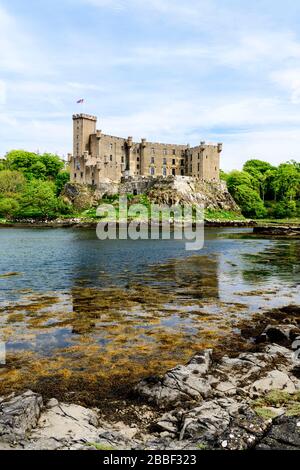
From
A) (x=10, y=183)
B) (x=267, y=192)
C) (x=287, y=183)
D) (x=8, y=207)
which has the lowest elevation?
(x=8, y=207)

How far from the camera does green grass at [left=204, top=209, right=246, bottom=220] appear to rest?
117875mm

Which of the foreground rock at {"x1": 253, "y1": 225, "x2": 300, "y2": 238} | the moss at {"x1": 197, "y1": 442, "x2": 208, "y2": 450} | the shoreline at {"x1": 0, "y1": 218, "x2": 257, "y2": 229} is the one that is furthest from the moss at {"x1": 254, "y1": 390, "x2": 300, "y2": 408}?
the shoreline at {"x1": 0, "y1": 218, "x2": 257, "y2": 229}

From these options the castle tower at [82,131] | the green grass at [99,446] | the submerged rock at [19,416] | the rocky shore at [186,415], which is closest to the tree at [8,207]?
the castle tower at [82,131]

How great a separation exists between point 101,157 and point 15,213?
30074mm

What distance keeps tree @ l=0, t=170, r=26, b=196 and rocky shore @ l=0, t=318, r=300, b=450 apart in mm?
115828

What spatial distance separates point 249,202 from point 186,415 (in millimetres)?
129350

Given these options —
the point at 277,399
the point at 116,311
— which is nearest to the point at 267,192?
the point at 116,311

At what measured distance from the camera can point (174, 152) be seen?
135250mm

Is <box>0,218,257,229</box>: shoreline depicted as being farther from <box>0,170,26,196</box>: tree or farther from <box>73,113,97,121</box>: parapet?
<box>73,113,97,121</box>: parapet

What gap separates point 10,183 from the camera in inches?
4749

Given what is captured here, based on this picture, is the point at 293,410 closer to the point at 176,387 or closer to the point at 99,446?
the point at 176,387

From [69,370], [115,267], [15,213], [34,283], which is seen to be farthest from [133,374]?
[15,213]

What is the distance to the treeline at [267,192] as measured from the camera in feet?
421
